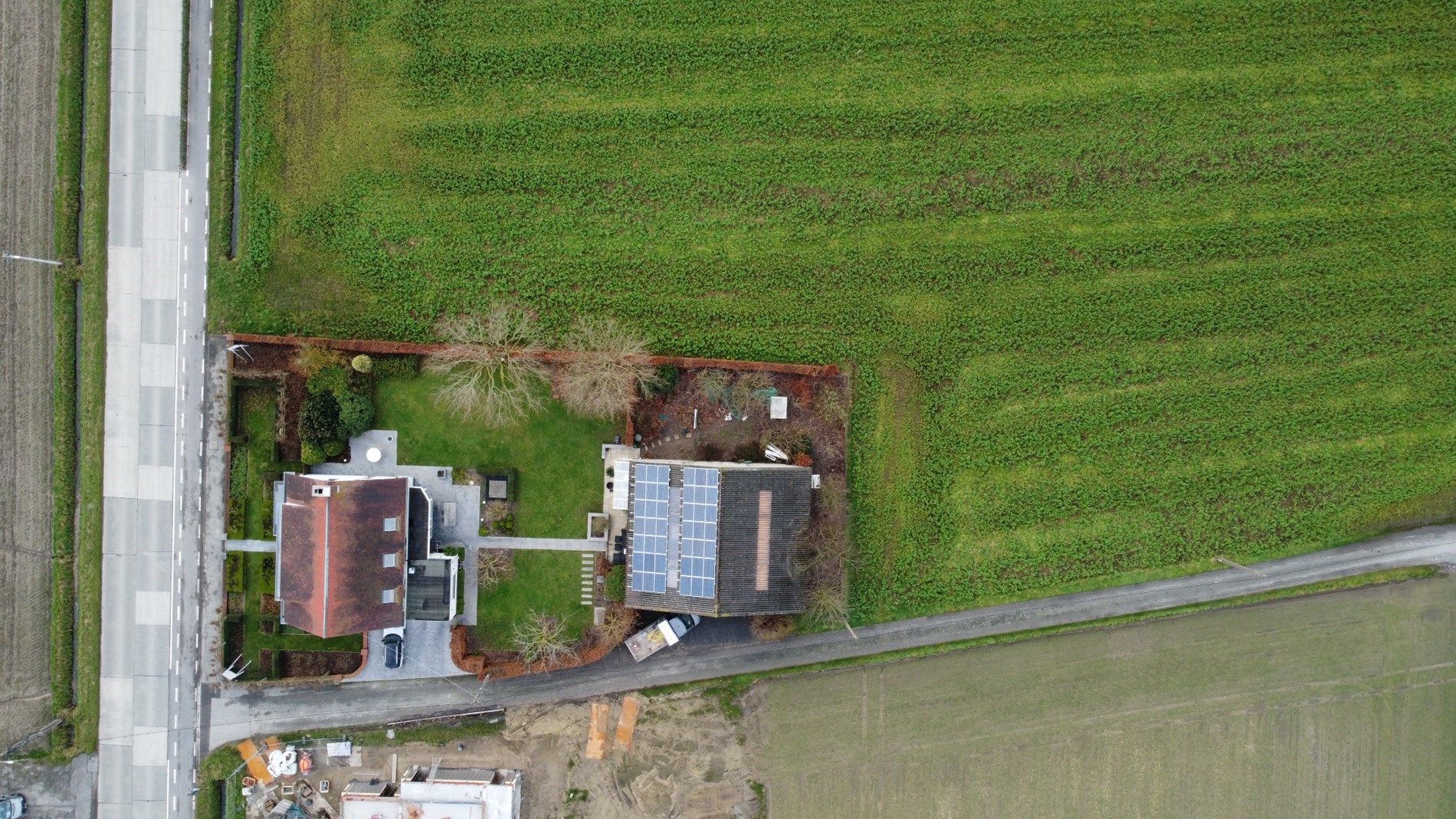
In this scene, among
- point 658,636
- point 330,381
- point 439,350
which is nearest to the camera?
point 330,381

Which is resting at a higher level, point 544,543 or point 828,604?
point 544,543

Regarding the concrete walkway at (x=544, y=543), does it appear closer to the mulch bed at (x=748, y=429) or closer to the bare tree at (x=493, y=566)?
the bare tree at (x=493, y=566)

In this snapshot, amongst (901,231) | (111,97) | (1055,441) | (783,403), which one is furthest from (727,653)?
(111,97)

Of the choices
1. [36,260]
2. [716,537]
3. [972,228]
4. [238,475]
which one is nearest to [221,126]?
[36,260]

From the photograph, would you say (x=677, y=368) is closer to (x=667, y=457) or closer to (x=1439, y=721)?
(x=667, y=457)

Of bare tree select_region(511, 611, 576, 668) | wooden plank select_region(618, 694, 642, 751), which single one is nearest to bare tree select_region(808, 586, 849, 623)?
wooden plank select_region(618, 694, 642, 751)

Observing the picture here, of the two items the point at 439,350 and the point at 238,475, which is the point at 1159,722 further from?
the point at 238,475

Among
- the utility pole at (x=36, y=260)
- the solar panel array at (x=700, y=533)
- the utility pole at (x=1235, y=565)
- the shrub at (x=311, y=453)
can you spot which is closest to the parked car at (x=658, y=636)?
the solar panel array at (x=700, y=533)
